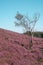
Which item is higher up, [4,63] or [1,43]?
[1,43]

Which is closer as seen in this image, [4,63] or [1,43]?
[4,63]

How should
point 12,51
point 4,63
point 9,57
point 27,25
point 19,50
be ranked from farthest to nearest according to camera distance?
point 27,25
point 19,50
point 12,51
point 9,57
point 4,63

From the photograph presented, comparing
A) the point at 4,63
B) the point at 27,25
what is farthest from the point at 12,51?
the point at 27,25

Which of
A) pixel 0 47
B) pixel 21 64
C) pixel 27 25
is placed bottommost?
pixel 21 64

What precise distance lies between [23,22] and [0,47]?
13.4 meters

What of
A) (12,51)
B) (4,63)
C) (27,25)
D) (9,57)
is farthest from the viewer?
(27,25)

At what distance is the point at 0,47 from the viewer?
72.8 ft

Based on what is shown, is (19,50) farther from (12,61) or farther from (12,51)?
(12,61)

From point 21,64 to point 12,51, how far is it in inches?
142

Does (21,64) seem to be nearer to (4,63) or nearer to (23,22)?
(4,63)

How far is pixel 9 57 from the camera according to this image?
19.4 metres

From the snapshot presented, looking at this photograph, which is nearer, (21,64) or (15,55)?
(21,64)

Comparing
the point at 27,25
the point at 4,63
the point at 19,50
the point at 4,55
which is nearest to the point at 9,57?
the point at 4,55

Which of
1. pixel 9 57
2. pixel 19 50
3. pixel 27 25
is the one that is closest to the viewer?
pixel 9 57
